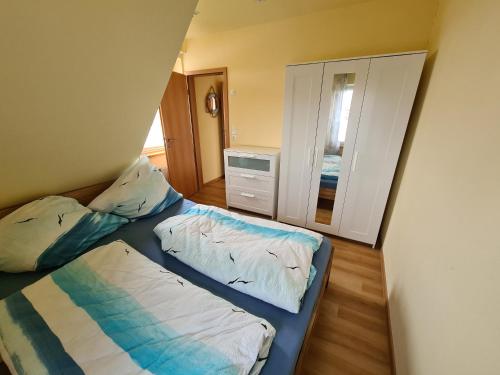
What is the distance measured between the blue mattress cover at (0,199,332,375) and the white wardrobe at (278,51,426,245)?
96 cm

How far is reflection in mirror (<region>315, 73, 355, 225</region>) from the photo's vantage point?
1.89 metres

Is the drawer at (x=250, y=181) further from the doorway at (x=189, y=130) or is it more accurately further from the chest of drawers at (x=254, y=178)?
the doorway at (x=189, y=130)

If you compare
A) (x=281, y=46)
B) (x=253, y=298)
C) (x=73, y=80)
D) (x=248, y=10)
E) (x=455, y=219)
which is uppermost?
(x=248, y=10)

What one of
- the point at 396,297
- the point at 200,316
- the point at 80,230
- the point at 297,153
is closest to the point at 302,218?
the point at 297,153

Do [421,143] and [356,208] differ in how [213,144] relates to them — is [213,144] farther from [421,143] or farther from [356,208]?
[421,143]

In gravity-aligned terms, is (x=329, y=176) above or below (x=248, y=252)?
above

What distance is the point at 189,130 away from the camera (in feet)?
10.6

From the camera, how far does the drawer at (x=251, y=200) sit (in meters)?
2.68

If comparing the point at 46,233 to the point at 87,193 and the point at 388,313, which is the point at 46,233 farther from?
the point at 388,313

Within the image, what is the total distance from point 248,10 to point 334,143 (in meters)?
1.76

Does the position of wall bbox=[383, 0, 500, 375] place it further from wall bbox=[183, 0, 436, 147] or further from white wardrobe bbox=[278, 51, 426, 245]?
wall bbox=[183, 0, 436, 147]

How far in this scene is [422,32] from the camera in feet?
6.21

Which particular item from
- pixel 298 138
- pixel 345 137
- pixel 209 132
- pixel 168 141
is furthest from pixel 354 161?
pixel 209 132

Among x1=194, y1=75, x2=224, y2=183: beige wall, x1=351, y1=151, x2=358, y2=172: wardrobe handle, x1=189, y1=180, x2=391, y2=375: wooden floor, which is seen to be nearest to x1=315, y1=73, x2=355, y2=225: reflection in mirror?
x1=351, y1=151, x2=358, y2=172: wardrobe handle
